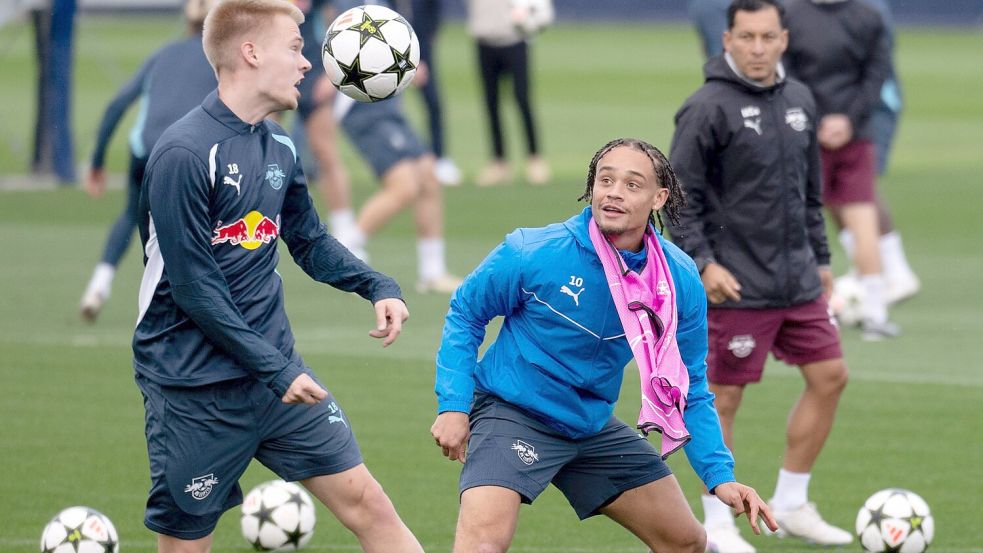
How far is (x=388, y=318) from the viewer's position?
19.2 ft

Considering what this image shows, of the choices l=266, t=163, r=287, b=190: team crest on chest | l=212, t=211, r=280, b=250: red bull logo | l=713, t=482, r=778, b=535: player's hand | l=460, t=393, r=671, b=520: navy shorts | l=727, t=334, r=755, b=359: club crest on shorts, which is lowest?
l=727, t=334, r=755, b=359: club crest on shorts

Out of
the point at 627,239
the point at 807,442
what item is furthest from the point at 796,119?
the point at 627,239

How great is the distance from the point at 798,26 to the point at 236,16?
21.7 ft

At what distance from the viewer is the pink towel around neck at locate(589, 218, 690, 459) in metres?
5.60

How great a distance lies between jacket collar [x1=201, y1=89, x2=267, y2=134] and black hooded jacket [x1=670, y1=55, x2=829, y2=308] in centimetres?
226

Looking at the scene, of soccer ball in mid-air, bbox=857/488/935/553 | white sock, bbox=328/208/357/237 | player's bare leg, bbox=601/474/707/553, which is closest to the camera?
player's bare leg, bbox=601/474/707/553

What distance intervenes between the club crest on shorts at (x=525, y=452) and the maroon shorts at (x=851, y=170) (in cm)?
659

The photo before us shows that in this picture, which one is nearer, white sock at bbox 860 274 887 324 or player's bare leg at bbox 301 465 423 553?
player's bare leg at bbox 301 465 423 553

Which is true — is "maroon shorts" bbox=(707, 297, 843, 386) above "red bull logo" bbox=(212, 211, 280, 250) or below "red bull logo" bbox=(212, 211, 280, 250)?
below

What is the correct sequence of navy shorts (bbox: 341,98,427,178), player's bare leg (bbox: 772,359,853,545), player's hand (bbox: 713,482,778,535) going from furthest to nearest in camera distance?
navy shorts (bbox: 341,98,427,178)
player's bare leg (bbox: 772,359,853,545)
player's hand (bbox: 713,482,778,535)

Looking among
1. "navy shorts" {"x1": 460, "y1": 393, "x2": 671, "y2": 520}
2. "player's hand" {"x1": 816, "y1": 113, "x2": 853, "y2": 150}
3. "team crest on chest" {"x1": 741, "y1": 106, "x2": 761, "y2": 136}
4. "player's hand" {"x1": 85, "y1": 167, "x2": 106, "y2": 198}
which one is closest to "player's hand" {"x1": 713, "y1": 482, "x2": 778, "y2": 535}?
"navy shorts" {"x1": 460, "y1": 393, "x2": 671, "y2": 520}

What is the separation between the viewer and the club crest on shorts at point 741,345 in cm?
742

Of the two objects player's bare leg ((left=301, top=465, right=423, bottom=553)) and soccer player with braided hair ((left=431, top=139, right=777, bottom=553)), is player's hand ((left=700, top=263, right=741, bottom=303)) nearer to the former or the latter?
soccer player with braided hair ((left=431, top=139, right=777, bottom=553))

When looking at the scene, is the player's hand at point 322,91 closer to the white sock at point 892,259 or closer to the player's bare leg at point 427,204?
the player's bare leg at point 427,204
